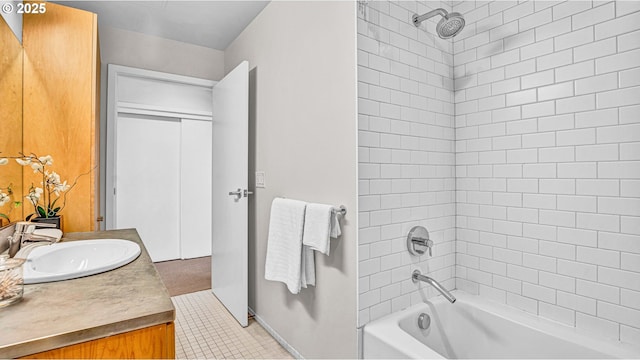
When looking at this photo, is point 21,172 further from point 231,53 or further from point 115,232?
point 231,53

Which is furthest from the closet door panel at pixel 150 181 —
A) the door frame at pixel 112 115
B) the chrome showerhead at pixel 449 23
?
the chrome showerhead at pixel 449 23

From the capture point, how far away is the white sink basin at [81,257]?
1110mm

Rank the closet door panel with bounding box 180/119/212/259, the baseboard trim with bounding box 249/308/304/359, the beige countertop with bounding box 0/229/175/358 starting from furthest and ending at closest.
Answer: the closet door panel with bounding box 180/119/212/259 → the baseboard trim with bounding box 249/308/304/359 → the beige countertop with bounding box 0/229/175/358

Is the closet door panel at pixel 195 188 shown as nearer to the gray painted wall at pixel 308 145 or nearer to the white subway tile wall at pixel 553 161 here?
the gray painted wall at pixel 308 145

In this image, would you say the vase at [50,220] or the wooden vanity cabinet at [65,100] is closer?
the vase at [50,220]

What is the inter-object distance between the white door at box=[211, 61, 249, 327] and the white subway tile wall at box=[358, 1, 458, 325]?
1.12 meters

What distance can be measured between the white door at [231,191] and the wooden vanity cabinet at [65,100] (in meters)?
0.90

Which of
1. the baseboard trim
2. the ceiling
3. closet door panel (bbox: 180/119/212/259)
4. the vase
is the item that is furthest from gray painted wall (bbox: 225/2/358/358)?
closet door panel (bbox: 180/119/212/259)

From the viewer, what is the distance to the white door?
2.37 meters

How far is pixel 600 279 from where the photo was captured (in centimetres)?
137

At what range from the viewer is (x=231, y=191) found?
8.36ft

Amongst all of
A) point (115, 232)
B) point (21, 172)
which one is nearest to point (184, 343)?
point (115, 232)

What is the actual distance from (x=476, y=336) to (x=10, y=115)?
254cm

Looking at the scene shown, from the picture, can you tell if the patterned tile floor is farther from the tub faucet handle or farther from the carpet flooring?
the tub faucet handle
